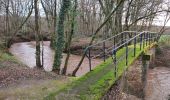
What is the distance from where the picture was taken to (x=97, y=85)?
28.0 feet

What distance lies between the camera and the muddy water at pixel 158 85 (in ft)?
47.5

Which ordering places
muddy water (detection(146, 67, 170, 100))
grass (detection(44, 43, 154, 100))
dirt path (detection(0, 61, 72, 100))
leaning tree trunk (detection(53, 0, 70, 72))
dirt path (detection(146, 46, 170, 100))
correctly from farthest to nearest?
leaning tree trunk (detection(53, 0, 70, 72)) < dirt path (detection(146, 46, 170, 100)) < muddy water (detection(146, 67, 170, 100)) < dirt path (detection(0, 61, 72, 100)) < grass (detection(44, 43, 154, 100))

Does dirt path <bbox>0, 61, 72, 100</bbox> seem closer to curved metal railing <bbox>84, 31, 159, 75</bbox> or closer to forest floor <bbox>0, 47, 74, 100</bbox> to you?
forest floor <bbox>0, 47, 74, 100</bbox>

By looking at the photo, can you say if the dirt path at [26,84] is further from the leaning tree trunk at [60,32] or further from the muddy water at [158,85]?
the muddy water at [158,85]

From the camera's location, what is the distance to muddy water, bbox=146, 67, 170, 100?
14486 millimetres

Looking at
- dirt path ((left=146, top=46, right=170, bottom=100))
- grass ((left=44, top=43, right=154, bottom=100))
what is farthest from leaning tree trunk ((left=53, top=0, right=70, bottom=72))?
dirt path ((left=146, top=46, right=170, bottom=100))

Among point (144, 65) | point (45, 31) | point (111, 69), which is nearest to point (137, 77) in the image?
point (144, 65)

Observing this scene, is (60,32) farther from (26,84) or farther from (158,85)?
(158,85)

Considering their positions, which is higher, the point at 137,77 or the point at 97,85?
the point at 97,85

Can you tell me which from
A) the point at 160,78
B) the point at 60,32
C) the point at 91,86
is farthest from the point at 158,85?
the point at 91,86

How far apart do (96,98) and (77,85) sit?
1.42 meters

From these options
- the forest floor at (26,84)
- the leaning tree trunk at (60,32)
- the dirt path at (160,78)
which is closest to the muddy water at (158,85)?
the dirt path at (160,78)

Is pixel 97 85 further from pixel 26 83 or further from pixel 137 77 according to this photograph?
pixel 137 77

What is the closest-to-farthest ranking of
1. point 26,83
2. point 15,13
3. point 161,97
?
1. point 26,83
2. point 161,97
3. point 15,13
